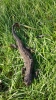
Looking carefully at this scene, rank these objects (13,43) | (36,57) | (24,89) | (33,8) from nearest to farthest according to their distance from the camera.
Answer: (24,89) → (36,57) → (13,43) → (33,8)

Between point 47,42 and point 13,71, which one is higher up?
point 47,42

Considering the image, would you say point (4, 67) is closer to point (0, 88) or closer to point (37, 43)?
point (0, 88)

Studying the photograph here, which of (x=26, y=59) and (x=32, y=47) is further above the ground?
(x=32, y=47)

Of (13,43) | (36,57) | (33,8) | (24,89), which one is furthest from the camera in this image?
(33,8)

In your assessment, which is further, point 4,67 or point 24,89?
point 4,67

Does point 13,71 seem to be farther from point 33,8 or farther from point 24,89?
point 33,8

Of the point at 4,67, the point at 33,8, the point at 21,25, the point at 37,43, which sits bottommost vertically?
the point at 4,67

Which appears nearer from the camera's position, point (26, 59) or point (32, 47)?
point (26, 59)

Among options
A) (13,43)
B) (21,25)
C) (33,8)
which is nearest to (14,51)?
(13,43)
